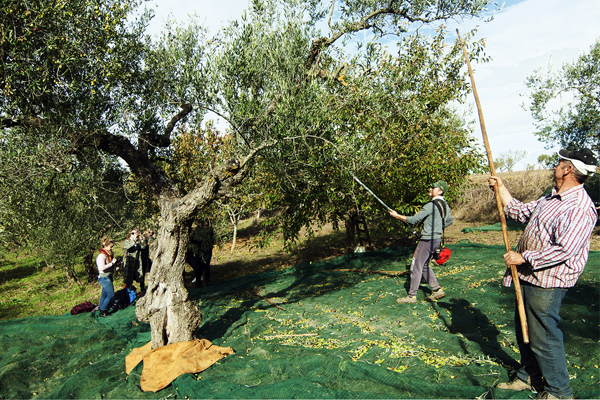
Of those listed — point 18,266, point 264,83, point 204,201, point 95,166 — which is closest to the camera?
point 204,201

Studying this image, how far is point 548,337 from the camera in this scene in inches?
130

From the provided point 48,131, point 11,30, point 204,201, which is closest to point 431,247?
point 204,201

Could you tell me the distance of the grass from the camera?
11.2 meters

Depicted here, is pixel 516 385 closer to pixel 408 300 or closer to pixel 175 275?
pixel 408 300

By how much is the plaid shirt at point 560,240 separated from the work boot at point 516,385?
3.68 ft

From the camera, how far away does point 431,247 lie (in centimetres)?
673

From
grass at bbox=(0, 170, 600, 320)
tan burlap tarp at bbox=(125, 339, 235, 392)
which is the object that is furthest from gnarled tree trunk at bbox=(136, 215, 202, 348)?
grass at bbox=(0, 170, 600, 320)

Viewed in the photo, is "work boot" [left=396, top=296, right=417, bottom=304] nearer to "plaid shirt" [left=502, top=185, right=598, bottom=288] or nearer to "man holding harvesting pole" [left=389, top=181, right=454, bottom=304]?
"man holding harvesting pole" [left=389, top=181, right=454, bottom=304]

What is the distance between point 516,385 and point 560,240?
164 cm

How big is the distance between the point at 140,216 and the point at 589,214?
9875 millimetres

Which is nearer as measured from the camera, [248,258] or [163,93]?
[163,93]

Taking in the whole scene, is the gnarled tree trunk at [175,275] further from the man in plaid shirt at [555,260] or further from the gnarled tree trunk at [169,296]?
the man in plaid shirt at [555,260]

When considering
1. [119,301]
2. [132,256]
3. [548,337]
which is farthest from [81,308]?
[548,337]

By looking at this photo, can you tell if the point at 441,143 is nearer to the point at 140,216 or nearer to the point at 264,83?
the point at 264,83
